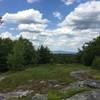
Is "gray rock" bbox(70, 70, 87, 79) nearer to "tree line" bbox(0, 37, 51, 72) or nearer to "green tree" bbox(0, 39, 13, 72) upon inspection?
"tree line" bbox(0, 37, 51, 72)

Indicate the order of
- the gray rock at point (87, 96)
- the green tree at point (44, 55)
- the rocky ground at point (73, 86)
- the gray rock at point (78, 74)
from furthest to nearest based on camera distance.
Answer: the green tree at point (44, 55) → the gray rock at point (78, 74) → the rocky ground at point (73, 86) → the gray rock at point (87, 96)

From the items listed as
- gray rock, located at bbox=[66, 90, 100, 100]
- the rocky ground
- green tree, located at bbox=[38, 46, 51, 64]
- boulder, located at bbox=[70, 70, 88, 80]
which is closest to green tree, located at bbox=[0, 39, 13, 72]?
green tree, located at bbox=[38, 46, 51, 64]

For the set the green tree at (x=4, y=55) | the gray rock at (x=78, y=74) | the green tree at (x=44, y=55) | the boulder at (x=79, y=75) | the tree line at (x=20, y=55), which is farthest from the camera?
the green tree at (x=44, y=55)

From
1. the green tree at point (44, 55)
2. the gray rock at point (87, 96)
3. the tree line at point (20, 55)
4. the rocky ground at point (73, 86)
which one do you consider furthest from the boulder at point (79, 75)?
the green tree at point (44, 55)

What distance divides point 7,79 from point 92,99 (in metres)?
35.8

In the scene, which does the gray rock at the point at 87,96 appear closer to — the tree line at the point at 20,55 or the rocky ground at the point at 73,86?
the rocky ground at the point at 73,86

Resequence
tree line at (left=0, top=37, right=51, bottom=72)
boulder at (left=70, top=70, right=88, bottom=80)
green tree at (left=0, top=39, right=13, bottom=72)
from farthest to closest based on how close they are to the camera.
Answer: green tree at (left=0, top=39, right=13, bottom=72)
tree line at (left=0, top=37, right=51, bottom=72)
boulder at (left=70, top=70, right=88, bottom=80)

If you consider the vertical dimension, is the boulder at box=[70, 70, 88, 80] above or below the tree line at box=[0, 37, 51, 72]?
below

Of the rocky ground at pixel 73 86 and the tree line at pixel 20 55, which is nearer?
the rocky ground at pixel 73 86

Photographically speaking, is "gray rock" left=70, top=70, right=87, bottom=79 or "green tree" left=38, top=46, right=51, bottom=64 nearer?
"gray rock" left=70, top=70, right=87, bottom=79

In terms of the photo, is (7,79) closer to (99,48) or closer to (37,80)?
(37,80)

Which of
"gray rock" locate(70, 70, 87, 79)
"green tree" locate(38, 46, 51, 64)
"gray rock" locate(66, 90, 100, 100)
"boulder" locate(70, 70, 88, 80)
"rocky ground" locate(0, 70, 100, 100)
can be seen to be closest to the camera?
"gray rock" locate(66, 90, 100, 100)

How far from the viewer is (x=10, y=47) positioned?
109062 millimetres

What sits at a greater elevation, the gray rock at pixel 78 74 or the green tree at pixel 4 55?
the green tree at pixel 4 55
